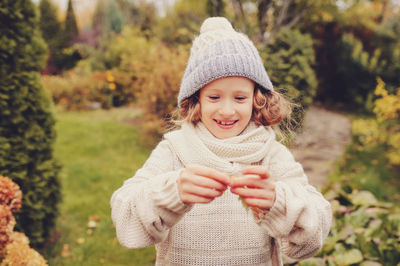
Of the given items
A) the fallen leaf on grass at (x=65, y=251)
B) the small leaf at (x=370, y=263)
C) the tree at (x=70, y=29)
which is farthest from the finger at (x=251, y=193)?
the tree at (x=70, y=29)

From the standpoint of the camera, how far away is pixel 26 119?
10.1 feet

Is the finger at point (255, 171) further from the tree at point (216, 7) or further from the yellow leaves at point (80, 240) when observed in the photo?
the tree at point (216, 7)

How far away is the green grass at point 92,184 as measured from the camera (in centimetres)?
335

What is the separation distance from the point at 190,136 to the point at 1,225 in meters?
1.29

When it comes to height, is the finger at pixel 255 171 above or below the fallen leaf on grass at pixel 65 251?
above

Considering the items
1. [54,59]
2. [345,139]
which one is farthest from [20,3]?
[54,59]

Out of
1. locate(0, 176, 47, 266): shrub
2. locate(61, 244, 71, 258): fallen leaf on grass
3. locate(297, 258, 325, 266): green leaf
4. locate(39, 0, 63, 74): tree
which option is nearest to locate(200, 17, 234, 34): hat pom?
locate(0, 176, 47, 266): shrub

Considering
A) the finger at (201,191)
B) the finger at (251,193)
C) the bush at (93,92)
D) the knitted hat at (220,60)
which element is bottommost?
the bush at (93,92)

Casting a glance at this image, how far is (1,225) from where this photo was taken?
6.17ft

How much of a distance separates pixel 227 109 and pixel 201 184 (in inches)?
19.7

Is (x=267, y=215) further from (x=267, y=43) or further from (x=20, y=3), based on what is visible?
(x=267, y=43)

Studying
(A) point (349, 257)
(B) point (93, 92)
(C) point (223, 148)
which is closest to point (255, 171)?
(C) point (223, 148)

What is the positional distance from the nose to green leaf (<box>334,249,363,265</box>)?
1.82 meters

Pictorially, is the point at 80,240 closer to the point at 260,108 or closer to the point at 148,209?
the point at 148,209
